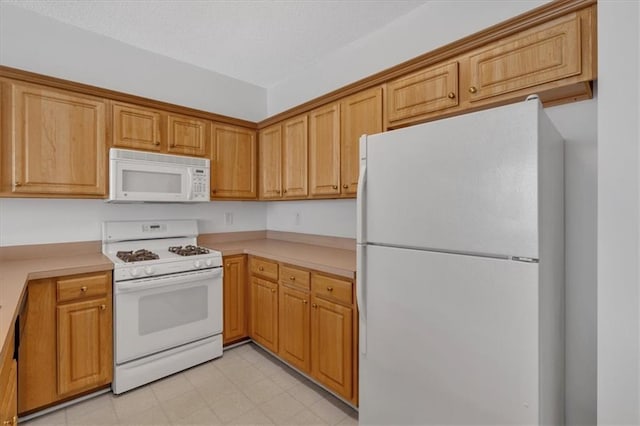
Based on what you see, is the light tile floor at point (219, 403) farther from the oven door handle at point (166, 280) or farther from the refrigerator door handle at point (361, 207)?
the refrigerator door handle at point (361, 207)

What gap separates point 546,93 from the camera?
1.48 m

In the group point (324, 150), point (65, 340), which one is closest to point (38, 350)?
point (65, 340)

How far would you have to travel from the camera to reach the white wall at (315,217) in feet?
9.12

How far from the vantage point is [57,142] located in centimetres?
220

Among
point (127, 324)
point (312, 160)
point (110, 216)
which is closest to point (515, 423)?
point (312, 160)

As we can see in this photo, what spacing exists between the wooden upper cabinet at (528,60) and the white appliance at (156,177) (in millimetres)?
2127

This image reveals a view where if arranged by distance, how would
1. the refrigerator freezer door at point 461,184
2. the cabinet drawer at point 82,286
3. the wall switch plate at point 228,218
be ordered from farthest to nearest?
the wall switch plate at point 228,218
the cabinet drawer at point 82,286
the refrigerator freezer door at point 461,184

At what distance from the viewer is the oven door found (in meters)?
2.17

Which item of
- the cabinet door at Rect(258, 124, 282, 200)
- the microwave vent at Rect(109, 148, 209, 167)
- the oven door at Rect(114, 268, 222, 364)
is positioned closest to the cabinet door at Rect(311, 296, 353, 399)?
the oven door at Rect(114, 268, 222, 364)

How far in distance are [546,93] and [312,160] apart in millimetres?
1597

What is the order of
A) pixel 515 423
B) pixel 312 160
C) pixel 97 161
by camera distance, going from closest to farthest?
1. pixel 515 423
2. pixel 97 161
3. pixel 312 160
